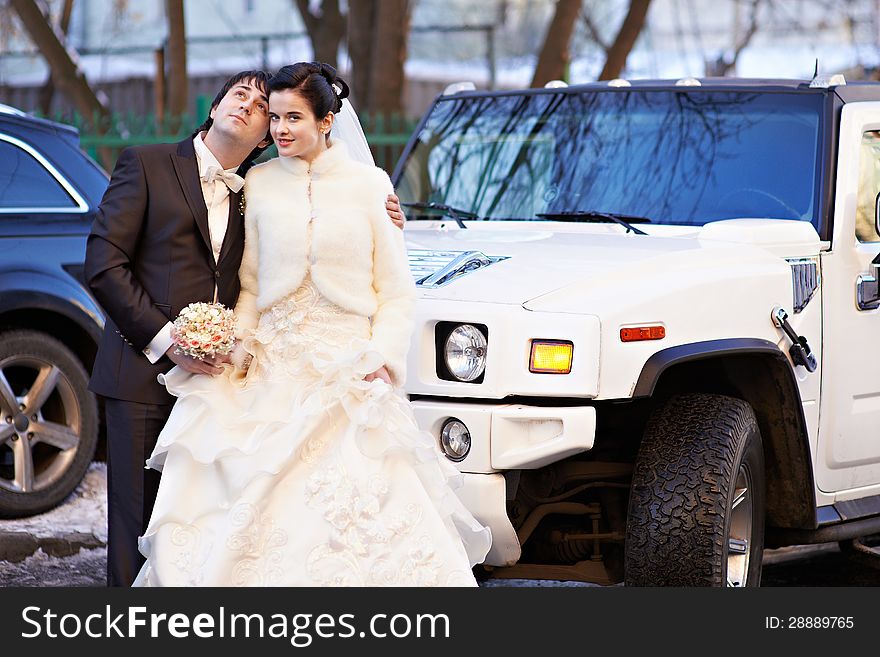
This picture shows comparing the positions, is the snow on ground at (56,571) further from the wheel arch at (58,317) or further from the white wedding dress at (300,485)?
the white wedding dress at (300,485)

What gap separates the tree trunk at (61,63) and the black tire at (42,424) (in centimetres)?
758

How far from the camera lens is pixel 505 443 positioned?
4426mm

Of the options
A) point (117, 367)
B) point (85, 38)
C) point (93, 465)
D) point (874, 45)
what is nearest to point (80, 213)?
point (93, 465)

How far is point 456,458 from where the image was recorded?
14.8 ft

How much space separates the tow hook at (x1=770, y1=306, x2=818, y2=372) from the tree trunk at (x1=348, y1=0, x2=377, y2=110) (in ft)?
29.5

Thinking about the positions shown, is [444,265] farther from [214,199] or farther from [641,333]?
[214,199]

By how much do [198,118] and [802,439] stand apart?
7.96 m

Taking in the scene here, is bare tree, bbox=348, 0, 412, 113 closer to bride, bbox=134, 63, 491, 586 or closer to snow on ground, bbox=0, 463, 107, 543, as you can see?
snow on ground, bbox=0, 463, 107, 543

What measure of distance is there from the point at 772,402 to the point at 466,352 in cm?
127

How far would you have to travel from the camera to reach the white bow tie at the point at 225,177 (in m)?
4.16

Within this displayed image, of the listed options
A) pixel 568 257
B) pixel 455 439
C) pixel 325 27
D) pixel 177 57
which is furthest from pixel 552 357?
pixel 325 27

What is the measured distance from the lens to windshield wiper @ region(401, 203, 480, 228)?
5848 millimetres

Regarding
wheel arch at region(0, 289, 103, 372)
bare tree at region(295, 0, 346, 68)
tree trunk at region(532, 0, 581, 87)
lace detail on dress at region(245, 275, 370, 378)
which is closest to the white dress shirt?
lace detail on dress at region(245, 275, 370, 378)

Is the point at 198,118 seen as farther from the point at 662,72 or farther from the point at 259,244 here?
the point at 662,72
